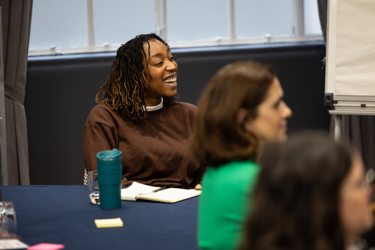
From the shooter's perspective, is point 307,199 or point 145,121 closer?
point 307,199

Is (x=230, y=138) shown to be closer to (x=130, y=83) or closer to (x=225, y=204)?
(x=225, y=204)

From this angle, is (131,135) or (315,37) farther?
(315,37)

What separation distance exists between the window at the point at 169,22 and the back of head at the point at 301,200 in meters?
3.66

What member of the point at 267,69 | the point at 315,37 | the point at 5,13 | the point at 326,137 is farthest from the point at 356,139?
the point at 326,137

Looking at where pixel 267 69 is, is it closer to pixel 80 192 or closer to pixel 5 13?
pixel 80 192

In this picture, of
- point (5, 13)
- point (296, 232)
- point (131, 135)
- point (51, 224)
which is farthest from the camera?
point (5, 13)

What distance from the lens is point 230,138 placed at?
121 cm

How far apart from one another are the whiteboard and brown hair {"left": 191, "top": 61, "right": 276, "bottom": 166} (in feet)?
7.01

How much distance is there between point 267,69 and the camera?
49.3 inches

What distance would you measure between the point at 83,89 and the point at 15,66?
21.1 inches

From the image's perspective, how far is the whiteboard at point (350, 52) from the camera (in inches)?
128

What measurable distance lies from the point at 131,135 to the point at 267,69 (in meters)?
1.51

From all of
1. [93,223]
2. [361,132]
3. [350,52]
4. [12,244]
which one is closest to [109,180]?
[93,223]

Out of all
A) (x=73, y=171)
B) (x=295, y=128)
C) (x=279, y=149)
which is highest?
(x=279, y=149)
